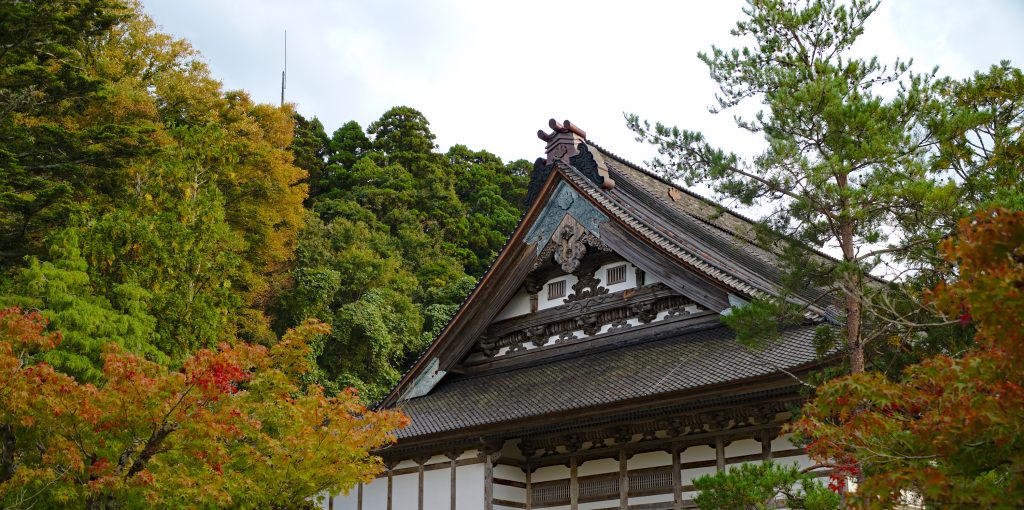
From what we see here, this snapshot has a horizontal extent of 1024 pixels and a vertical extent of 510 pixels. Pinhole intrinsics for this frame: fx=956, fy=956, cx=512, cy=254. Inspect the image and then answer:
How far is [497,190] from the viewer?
46.2m

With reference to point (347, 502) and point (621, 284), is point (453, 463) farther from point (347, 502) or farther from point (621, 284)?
point (621, 284)

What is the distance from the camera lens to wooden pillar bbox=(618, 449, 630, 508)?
13961 mm

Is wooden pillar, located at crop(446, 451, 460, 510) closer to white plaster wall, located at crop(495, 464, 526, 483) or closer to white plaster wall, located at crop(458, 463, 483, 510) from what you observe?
Answer: white plaster wall, located at crop(458, 463, 483, 510)

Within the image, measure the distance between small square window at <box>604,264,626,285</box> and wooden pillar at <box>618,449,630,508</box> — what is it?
3.05m

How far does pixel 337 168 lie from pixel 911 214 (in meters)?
38.6

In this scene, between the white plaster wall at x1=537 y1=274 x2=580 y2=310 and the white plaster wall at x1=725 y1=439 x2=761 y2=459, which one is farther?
the white plaster wall at x1=537 y1=274 x2=580 y2=310

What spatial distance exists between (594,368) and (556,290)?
7.16ft

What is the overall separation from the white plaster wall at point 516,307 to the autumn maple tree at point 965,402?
986 centimetres

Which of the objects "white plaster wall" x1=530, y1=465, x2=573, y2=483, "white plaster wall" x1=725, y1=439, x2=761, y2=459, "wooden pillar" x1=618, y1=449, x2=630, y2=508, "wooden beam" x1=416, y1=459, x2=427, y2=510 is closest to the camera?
"white plaster wall" x1=725, y1=439, x2=761, y2=459

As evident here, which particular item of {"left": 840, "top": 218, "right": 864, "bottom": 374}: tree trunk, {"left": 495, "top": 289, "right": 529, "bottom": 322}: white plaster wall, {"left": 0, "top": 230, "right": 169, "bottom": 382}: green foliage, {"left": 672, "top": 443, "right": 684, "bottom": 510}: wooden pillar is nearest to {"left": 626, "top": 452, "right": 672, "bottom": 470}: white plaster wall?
{"left": 672, "top": 443, "right": 684, "bottom": 510}: wooden pillar

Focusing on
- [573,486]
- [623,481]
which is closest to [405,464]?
[573,486]

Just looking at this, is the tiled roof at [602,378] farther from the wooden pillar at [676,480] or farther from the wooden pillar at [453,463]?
the wooden pillar at [676,480]

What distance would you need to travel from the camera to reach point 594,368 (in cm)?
1505

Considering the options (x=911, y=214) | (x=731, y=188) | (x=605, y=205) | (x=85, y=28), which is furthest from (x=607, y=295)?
(x=85, y=28)
